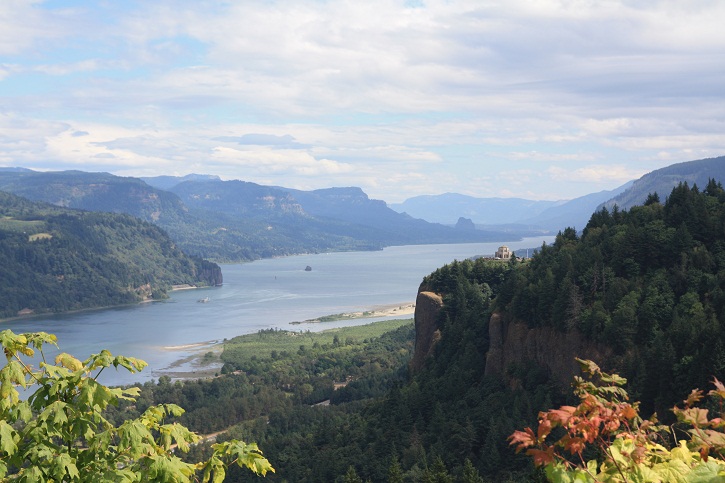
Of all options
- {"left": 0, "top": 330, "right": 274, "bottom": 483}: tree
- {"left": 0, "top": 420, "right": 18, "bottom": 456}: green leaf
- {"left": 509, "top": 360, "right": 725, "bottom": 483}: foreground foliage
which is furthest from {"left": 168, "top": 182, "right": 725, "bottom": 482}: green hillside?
{"left": 0, "top": 420, "right": 18, "bottom": 456}: green leaf

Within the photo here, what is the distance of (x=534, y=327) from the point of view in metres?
51.6

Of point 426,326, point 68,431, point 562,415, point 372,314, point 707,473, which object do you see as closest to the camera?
point 707,473

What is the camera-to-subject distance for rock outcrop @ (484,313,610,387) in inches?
1784

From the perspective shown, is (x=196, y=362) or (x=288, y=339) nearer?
(x=196, y=362)

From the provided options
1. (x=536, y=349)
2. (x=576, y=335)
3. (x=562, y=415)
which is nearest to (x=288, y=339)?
(x=536, y=349)

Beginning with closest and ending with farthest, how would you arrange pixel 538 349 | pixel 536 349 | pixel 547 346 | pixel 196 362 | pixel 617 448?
pixel 617 448 → pixel 547 346 → pixel 538 349 → pixel 536 349 → pixel 196 362

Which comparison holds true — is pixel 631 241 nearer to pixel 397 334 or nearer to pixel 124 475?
pixel 124 475

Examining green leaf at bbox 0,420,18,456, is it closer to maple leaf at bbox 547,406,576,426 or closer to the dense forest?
maple leaf at bbox 547,406,576,426

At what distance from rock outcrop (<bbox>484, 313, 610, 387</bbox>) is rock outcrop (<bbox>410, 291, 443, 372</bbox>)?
9.89 metres

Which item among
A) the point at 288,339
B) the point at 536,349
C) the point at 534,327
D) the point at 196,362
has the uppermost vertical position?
the point at 534,327

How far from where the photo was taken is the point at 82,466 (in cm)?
900

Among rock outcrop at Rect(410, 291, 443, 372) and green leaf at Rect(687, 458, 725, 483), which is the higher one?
green leaf at Rect(687, 458, 725, 483)

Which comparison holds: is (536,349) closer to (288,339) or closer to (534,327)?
(534,327)

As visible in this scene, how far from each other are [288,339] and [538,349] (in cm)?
9275
